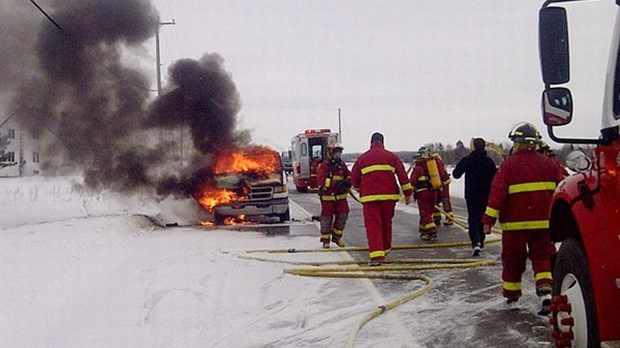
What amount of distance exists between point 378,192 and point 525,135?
3.26 meters

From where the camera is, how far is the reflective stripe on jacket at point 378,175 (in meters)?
9.34

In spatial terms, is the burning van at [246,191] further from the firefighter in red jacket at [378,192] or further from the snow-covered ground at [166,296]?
the firefighter in red jacket at [378,192]

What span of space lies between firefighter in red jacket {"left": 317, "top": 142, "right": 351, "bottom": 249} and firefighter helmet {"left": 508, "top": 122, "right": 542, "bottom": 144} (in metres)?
5.12

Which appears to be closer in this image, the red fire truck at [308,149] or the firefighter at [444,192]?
the firefighter at [444,192]

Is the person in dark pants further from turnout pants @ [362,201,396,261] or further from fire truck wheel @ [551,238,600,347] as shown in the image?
fire truck wheel @ [551,238,600,347]

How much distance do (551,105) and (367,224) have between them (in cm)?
583

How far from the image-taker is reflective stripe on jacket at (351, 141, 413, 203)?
9.34 metres

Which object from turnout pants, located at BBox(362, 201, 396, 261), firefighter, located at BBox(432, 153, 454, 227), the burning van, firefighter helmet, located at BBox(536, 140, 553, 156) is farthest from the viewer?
the burning van

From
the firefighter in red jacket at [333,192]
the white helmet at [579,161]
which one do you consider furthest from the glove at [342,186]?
the white helmet at [579,161]

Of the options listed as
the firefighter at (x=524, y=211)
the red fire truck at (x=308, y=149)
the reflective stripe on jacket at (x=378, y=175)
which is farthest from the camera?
the red fire truck at (x=308, y=149)

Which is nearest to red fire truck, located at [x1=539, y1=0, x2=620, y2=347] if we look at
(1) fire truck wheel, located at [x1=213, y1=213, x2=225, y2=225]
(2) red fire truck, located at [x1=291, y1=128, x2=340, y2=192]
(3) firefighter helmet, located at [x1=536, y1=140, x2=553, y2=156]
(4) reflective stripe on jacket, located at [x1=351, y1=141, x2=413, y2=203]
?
(3) firefighter helmet, located at [x1=536, y1=140, x2=553, y2=156]

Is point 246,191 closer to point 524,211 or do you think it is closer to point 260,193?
point 260,193

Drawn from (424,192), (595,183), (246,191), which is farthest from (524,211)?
(246,191)

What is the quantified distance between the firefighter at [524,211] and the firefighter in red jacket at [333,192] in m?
5.22
